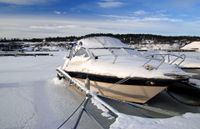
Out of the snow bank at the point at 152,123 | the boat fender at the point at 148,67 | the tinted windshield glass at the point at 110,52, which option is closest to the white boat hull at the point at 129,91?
the boat fender at the point at 148,67

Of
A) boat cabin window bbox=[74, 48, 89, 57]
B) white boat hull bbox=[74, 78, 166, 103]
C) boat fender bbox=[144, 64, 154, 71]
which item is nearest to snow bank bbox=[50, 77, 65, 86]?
boat cabin window bbox=[74, 48, 89, 57]

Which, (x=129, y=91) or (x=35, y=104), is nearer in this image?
(x=35, y=104)

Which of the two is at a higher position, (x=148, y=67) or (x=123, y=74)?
(x=148, y=67)

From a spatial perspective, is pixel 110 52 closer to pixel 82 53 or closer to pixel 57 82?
pixel 82 53

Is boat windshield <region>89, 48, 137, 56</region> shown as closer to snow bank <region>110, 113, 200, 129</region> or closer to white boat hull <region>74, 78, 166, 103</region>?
white boat hull <region>74, 78, 166, 103</region>

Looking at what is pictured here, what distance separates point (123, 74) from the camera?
25.4 feet

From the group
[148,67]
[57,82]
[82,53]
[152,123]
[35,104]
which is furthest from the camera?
[57,82]

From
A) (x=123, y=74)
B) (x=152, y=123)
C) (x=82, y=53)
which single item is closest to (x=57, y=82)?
→ (x=82, y=53)

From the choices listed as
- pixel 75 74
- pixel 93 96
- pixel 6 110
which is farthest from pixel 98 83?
pixel 6 110

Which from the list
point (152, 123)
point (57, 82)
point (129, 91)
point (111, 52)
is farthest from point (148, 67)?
point (57, 82)

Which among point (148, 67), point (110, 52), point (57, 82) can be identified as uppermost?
point (110, 52)

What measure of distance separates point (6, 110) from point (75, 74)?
9.72 feet

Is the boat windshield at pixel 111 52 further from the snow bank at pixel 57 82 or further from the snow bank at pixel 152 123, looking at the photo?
the snow bank at pixel 152 123

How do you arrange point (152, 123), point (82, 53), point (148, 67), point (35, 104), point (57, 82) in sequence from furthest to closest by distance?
point (57, 82) < point (82, 53) < point (148, 67) < point (35, 104) < point (152, 123)
